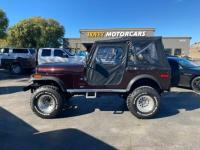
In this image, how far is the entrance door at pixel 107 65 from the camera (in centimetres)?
688

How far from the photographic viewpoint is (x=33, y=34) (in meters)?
43.0

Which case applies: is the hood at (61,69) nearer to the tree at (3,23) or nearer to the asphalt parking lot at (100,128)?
the asphalt parking lot at (100,128)

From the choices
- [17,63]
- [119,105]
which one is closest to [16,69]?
[17,63]

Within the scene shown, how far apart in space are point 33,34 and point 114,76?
38.8 meters

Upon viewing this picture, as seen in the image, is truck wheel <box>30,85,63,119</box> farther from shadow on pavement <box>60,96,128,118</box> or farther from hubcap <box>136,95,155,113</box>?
hubcap <box>136,95,155,113</box>

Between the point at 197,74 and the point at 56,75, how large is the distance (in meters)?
6.85

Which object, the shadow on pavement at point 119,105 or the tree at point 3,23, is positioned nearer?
the shadow on pavement at point 119,105

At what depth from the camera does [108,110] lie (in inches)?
300

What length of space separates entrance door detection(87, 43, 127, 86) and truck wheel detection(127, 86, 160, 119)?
618mm

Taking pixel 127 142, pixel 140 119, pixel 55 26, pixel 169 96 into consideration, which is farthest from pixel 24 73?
pixel 55 26

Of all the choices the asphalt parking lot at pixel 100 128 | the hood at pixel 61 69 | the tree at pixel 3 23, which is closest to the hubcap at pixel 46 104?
the asphalt parking lot at pixel 100 128

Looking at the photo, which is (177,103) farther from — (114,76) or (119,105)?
(114,76)

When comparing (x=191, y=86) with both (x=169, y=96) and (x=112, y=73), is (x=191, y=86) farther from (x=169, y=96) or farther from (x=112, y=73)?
(x=112, y=73)

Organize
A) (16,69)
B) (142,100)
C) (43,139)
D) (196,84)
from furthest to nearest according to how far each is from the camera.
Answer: (16,69) < (196,84) < (142,100) < (43,139)
